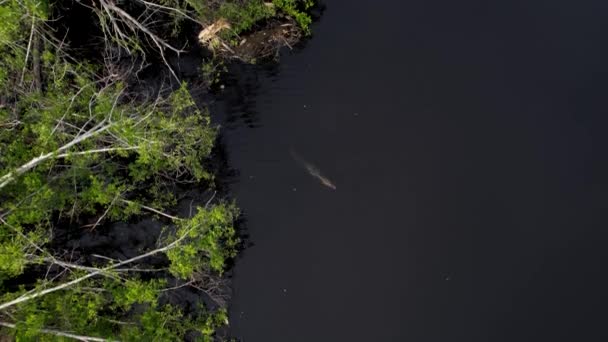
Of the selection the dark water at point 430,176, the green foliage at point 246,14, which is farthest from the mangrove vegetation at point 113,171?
the dark water at point 430,176

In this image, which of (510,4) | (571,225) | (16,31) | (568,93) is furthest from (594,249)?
(16,31)

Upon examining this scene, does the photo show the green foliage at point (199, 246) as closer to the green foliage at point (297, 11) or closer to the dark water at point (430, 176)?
the dark water at point (430, 176)

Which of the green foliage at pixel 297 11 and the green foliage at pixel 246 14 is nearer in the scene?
the green foliage at pixel 246 14

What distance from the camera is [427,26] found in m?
14.7

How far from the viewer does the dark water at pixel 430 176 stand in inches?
484

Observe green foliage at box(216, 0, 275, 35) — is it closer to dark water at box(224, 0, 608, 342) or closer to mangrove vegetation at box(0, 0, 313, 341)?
mangrove vegetation at box(0, 0, 313, 341)

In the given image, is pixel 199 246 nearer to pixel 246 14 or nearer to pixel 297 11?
pixel 246 14

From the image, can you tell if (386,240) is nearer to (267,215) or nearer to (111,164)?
(267,215)

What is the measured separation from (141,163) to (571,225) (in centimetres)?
979

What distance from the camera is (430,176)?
1323cm

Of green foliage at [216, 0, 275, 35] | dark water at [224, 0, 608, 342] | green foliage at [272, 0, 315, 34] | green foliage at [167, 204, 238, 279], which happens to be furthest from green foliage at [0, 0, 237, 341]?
green foliage at [272, 0, 315, 34]

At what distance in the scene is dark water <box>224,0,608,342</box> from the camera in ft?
40.4

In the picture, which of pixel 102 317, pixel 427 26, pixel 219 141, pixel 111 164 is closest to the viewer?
pixel 102 317

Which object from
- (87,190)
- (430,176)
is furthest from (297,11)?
(87,190)
